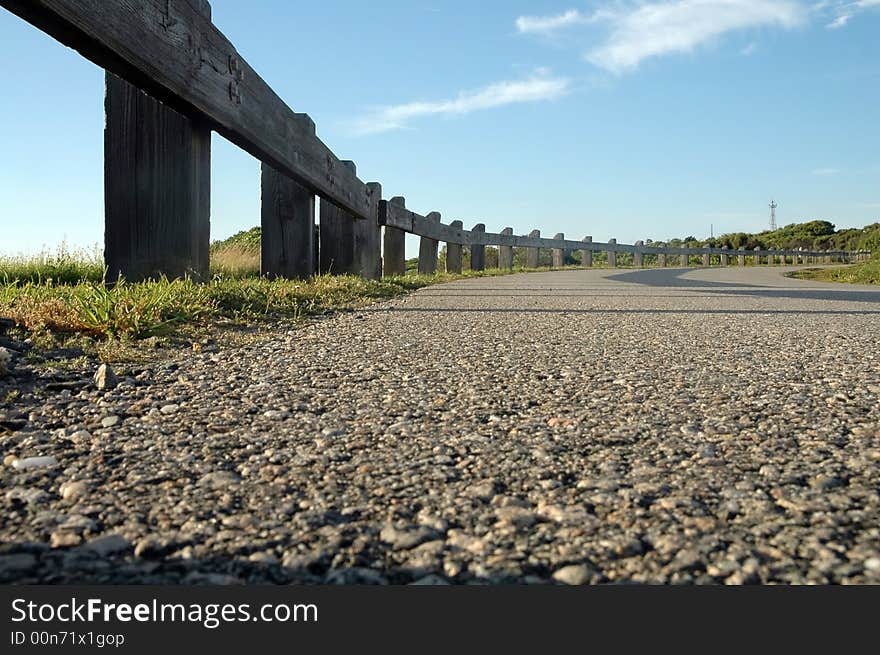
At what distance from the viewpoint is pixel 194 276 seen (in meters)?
4.45

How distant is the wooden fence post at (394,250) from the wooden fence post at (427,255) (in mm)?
1733

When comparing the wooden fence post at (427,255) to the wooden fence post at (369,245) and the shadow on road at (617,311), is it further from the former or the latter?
the shadow on road at (617,311)

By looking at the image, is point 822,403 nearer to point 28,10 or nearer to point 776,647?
point 776,647

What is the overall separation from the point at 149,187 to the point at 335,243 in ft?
14.1

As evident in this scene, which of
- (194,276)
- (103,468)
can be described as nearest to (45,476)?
(103,468)

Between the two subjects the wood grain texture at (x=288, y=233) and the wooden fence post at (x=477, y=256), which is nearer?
the wood grain texture at (x=288, y=233)

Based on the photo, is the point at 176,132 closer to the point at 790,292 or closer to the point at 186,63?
the point at 186,63

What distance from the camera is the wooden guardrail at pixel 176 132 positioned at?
10.8ft

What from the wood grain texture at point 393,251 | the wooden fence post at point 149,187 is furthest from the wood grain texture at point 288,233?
the wood grain texture at point 393,251

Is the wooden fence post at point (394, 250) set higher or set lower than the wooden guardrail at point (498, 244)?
lower

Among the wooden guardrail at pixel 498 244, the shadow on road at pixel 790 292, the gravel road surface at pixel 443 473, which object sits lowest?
the gravel road surface at pixel 443 473

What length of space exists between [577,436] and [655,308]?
431cm

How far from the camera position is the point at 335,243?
8.44m

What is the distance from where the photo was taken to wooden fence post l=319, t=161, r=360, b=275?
8.38 meters
